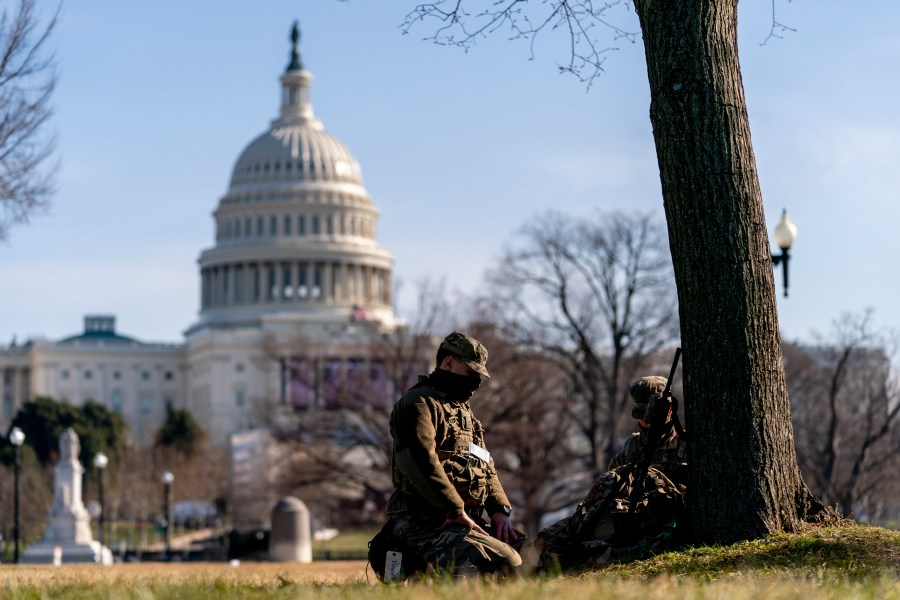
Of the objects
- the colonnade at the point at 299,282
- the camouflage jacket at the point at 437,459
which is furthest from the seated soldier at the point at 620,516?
the colonnade at the point at 299,282

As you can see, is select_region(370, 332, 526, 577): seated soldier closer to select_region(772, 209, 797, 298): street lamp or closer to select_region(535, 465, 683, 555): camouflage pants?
select_region(535, 465, 683, 555): camouflage pants

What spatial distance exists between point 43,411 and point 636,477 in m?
111

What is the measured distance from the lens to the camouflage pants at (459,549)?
906 cm

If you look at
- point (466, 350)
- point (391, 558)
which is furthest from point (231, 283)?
point (391, 558)

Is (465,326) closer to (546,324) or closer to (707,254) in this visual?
(546,324)

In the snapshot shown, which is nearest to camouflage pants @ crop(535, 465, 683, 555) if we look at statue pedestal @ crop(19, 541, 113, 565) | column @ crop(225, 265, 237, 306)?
statue pedestal @ crop(19, 541, 113, 565)

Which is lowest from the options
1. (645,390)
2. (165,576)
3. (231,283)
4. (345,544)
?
(165,576)

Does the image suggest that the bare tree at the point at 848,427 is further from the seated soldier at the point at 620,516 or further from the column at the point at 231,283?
the column at the point at 231,283

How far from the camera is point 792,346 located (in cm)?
6278

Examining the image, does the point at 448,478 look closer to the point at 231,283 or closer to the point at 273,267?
the point at 273,267

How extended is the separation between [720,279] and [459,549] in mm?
2183

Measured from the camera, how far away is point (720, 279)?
10.2m

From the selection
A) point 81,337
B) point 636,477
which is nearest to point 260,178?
point 81,337

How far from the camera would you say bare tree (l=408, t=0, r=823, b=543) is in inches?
395
